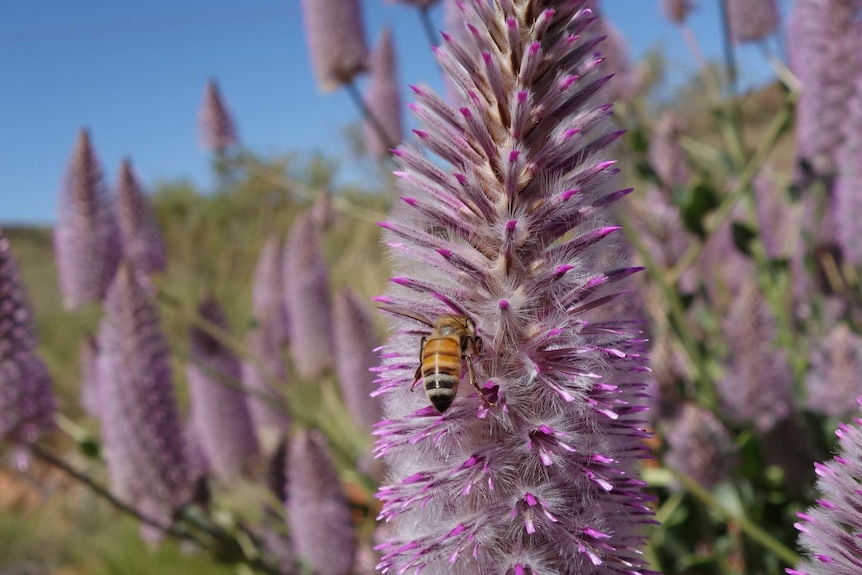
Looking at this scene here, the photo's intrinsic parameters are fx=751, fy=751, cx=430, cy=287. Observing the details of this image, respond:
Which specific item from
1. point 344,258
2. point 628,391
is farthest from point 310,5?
point 344,258

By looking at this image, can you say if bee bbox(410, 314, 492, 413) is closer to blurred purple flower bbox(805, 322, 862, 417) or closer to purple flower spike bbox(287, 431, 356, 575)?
purple flower spike bbox(287, 431, 356, 575)

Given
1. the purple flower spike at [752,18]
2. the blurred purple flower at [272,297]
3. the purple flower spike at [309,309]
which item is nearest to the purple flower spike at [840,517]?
the purple flower spike at [752,18]

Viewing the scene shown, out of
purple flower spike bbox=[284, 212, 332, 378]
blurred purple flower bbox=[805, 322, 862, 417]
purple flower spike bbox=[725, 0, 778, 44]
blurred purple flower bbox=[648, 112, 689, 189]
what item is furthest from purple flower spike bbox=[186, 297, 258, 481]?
purple flower spike bbox=[725, 0, 778, 44]

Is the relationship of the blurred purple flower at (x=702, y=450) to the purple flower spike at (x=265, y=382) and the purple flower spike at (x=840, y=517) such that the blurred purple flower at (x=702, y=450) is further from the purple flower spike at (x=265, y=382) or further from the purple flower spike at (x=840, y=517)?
the purple flower spike at (x=265, y=382)

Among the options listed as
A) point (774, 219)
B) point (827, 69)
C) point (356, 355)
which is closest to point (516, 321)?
point (827, 69)

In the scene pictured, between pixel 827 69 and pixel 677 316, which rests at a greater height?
pixel 827 69

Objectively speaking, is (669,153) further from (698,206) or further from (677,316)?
(677,316)

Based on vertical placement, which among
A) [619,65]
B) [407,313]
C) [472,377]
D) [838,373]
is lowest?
[838,373]
